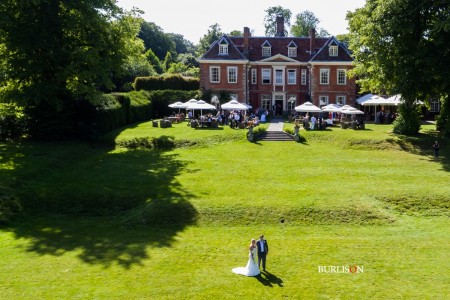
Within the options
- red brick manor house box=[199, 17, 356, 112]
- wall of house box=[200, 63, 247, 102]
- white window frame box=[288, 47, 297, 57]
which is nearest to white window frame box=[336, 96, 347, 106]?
red brick manor house box=[199, 17, 356, 112]

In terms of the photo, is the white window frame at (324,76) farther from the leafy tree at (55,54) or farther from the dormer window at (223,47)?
the leafy tree at (55,54)

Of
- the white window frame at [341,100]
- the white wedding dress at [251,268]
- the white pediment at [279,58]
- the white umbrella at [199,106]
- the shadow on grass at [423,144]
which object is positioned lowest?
the white wedding dress at [251,268]

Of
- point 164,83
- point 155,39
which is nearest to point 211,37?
point 155,39

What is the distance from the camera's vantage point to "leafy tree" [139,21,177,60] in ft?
382

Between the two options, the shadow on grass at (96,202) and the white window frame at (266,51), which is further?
the white window frame at (266,51)

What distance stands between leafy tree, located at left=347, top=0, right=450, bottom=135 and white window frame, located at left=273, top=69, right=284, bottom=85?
71.4ft

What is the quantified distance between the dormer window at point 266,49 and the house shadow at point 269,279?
47.7 meters

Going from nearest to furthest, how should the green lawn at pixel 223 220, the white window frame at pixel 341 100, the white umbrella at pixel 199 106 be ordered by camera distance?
the green lawn at pixel 223 220, the white umbrella at pixel 199 106, the white window frame at pixel 341 100

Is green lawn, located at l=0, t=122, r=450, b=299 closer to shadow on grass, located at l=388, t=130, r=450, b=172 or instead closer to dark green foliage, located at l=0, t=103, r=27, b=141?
shadow on grass, located at l=388, t=130, r=450, b=172

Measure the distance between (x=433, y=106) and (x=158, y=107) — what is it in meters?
33.5

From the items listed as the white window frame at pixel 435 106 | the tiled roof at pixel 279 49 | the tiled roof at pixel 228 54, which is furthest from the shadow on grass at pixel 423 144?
the tiled roof at pixel 228 54

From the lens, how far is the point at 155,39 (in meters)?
121

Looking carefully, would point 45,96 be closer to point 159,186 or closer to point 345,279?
point 159,186

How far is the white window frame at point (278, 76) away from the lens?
2368 inches
